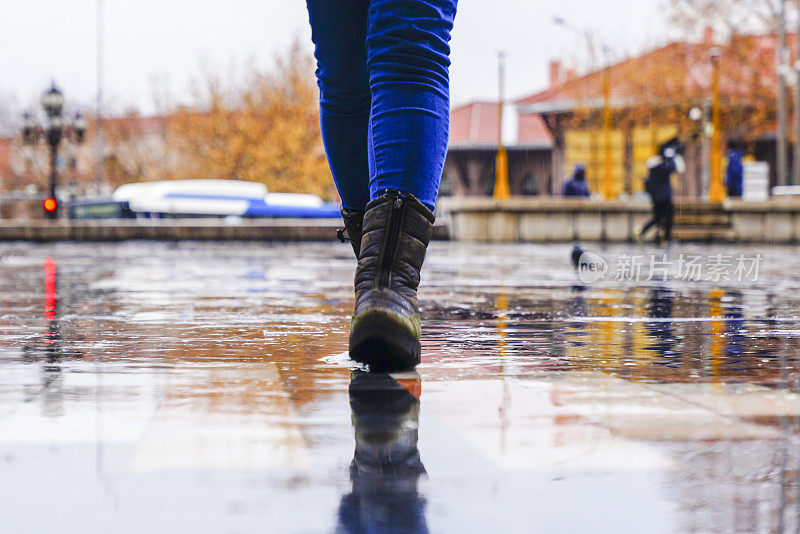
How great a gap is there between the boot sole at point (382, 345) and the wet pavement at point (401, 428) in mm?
66

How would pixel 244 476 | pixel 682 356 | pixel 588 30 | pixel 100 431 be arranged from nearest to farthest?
pixel 244 476 < pixel 100 431 < pixel 682 356 < pixel 588 30

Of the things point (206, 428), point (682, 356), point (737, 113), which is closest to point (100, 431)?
point (206, 428)

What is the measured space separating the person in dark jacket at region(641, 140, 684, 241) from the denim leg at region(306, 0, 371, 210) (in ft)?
60.8

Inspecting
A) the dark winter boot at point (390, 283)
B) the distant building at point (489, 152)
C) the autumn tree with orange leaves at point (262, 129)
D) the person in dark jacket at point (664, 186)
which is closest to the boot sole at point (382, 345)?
the dark winter boot at point (390, 283)

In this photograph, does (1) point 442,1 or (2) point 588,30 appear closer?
(1) point 442,1

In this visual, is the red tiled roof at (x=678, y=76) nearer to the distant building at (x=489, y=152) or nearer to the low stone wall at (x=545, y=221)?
the distant building at (x=489, y=152)

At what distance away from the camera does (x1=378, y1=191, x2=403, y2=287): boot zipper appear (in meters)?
2.81

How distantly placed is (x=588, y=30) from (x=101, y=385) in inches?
2097

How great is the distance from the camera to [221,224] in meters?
22.5

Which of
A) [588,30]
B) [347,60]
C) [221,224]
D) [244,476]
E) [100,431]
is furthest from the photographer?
[588,30]

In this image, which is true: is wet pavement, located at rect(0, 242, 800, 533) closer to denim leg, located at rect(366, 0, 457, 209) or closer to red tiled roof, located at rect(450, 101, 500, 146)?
denim leg, located at rect(366, 0, 457, 209)

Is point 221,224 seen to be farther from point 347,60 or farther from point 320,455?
point 320,455

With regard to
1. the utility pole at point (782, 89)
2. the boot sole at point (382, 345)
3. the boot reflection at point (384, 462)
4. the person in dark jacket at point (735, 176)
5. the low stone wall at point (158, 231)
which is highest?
the utility pole at point (782, 89)

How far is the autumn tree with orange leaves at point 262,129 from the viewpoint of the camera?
52875 mm
